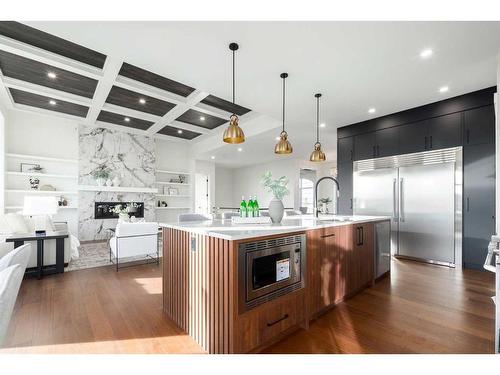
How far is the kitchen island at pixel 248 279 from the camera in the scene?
1535 mm

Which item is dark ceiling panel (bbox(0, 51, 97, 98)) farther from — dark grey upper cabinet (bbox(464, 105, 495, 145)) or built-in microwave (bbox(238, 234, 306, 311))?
dark grey upper cabinet (bbox(464, 105, 495, 145))

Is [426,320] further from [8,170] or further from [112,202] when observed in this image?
[8,170]

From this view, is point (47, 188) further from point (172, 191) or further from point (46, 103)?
point (172, 191)

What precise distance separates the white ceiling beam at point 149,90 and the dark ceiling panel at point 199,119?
645 millimetres

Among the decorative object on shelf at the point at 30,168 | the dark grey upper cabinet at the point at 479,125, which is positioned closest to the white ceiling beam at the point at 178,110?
the decorative object on shelf at the point at 30,168

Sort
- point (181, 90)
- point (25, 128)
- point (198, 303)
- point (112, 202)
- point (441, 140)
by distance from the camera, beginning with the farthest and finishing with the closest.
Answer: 1. point (112, 202)
2. point (25, 128)
3. point (181, 90)
4. point (441, 140)
5. point (198, 303)

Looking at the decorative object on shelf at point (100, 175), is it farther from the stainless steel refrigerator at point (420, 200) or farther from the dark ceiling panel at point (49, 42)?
the stainless steel refrigerator at point (420, 200)

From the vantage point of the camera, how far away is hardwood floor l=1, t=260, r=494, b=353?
1.77 metres

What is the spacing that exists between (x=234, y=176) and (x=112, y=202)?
18.3 feet

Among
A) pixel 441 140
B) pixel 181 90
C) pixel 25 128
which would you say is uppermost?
pixel 181 90

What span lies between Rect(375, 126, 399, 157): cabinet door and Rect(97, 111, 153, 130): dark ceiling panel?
5.46 m

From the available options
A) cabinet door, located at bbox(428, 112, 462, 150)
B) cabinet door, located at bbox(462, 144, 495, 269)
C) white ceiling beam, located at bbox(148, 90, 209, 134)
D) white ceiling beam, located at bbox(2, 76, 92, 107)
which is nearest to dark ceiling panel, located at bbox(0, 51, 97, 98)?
white ceiling beam, located at bbox(2, 76, 92, 107)
